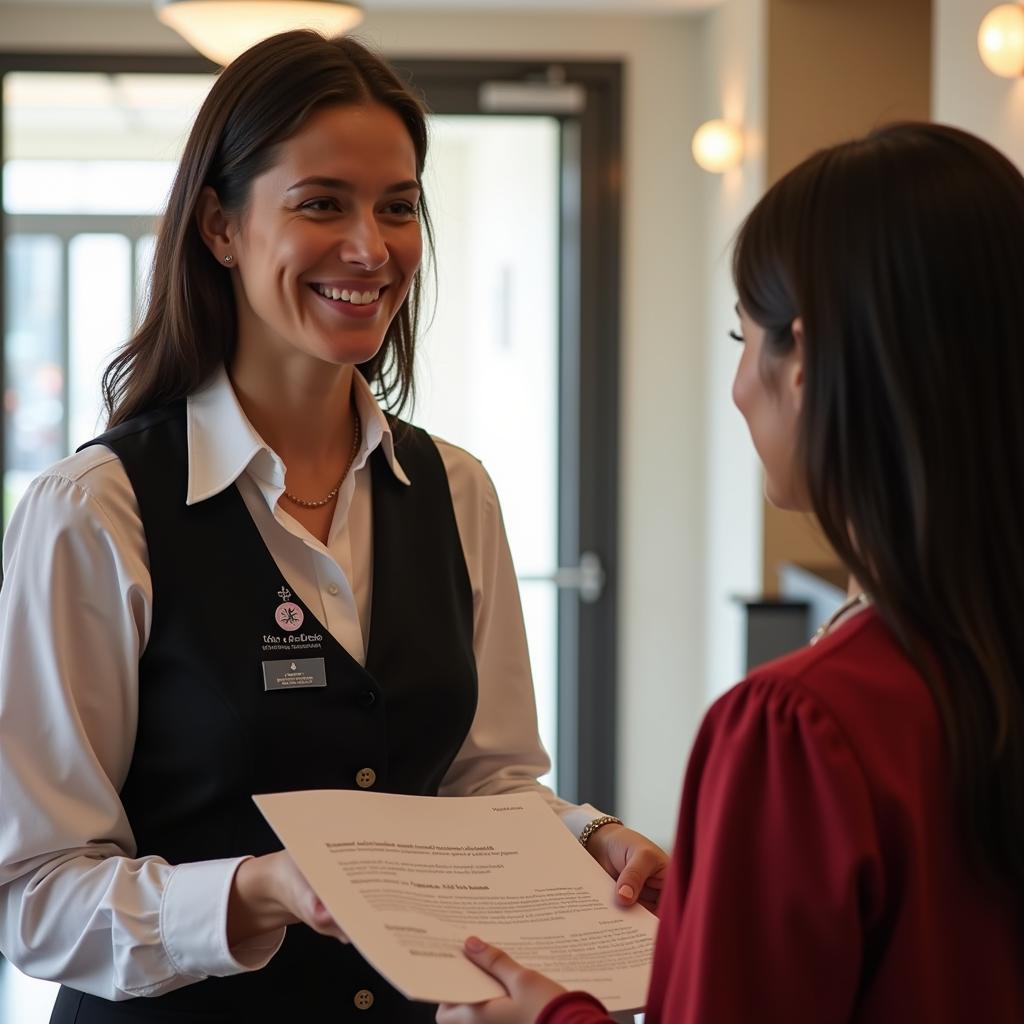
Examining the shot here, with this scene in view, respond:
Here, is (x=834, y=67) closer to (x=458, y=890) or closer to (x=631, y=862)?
(x=631, y=862)

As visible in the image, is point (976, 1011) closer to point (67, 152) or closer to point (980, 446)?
point (980, 446)

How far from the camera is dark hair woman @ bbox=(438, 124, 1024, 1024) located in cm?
87

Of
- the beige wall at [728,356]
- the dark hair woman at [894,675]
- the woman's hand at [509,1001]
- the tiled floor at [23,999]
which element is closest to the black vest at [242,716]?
the woman's hand at [509,1001]

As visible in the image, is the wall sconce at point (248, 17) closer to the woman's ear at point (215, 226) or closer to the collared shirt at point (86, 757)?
the woman's ear at point (215, 226)

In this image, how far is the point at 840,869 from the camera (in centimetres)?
85

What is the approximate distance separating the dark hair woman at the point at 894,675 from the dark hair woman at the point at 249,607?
1.57 feet

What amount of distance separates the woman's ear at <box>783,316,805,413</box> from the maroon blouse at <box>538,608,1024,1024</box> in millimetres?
A: 154

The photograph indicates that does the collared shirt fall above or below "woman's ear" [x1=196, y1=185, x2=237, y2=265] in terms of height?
below

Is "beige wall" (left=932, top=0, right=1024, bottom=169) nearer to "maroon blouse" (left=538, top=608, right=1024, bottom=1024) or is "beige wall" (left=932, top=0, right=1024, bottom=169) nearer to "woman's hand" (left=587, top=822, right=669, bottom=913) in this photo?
"woman's hand" (left=587, top=822, right=669, bottom=913)

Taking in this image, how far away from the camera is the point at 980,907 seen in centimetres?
91

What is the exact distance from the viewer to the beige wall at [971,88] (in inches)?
109

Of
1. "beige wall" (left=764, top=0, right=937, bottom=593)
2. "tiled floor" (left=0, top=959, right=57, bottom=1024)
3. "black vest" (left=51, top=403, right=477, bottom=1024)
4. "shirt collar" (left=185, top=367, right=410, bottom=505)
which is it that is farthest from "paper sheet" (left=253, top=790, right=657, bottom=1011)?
"beige wall" (left=764, top=0, right=937, bottom=593)

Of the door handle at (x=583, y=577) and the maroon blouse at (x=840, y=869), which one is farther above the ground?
the maroon blouse at (x=840, y=869)

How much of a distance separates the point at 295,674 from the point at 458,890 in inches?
12.5
